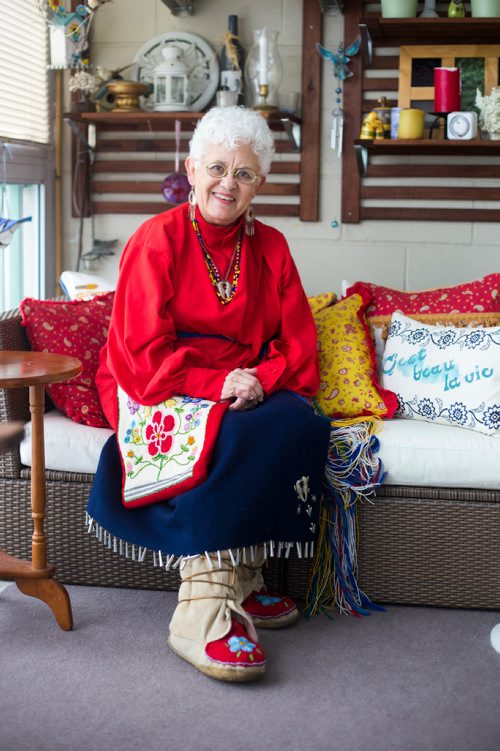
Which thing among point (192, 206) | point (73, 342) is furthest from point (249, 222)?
point (73, 342)

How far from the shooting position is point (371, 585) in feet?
8.16

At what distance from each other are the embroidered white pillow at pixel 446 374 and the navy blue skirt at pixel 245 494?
37 centimetres

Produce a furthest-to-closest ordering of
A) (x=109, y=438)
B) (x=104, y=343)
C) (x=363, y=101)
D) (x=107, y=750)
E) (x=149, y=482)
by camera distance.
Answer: (x=363, y=101) < (x=104, y=343) < (x=109, y=438) < (x=149, y=482) < (x=107, y=750)

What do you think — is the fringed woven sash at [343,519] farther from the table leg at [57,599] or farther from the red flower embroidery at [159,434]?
the table leg at [57,599]

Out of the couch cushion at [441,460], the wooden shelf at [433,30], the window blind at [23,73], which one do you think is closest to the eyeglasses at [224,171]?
the couch cushion at [441,460]

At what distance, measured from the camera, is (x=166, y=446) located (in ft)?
7.55

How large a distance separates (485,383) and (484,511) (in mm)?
342

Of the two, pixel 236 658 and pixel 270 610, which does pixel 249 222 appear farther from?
pixel 236 658

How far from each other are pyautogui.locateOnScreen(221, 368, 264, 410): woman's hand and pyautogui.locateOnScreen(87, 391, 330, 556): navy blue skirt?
31 mm

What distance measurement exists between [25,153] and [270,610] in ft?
6.07

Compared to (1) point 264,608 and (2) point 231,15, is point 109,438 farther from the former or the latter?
(2) point 231,15

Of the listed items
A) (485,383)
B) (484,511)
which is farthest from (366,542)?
(485,383)

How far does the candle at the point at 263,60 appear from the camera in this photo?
3.14 meters

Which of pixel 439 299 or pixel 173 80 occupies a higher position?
pixel 173 80
